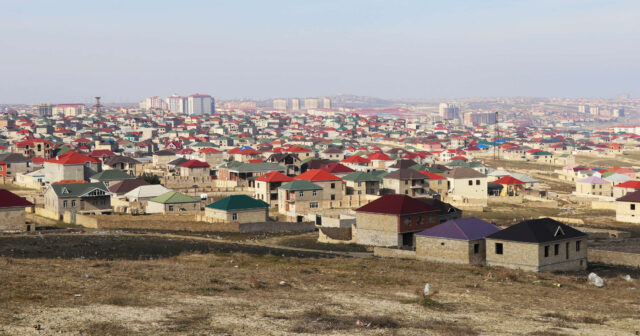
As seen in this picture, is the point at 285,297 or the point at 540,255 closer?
the point at 285,297

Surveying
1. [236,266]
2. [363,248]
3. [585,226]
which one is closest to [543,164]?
[585,226]

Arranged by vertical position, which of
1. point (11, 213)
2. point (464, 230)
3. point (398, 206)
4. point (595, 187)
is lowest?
point (595, 187)

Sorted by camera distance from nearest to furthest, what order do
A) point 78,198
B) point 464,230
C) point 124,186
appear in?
point 464,230
point 78,198
point 124,186

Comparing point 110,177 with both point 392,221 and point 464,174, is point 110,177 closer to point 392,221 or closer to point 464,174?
point 464,174

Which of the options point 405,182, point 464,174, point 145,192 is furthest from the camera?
point 464,174

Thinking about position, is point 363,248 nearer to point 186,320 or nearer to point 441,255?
point 441,255

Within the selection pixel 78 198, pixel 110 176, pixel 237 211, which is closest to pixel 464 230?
pixel 237 211

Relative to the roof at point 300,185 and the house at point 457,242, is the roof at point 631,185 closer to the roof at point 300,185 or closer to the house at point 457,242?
the roof at point 300,185

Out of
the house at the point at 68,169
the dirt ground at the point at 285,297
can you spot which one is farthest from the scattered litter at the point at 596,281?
the house at the point at 68,169

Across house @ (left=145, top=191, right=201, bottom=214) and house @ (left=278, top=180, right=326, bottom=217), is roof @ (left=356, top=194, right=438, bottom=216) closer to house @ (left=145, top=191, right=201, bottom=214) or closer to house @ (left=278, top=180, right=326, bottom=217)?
house @ (left=278, top=180, right=326, bottom=217)
